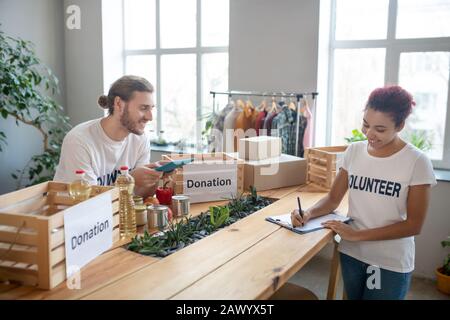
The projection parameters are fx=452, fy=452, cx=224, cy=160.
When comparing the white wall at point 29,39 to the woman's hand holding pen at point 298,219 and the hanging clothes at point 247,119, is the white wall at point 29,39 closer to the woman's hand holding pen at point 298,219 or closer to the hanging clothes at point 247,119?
the hanging clothes at point 247,119

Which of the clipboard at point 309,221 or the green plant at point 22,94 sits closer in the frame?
the clipboard at point 309,221

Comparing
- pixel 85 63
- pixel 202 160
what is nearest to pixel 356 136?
pixel 202 160

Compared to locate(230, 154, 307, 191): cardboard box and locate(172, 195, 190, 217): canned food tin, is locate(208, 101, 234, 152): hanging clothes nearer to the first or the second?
locate(230, 154, 307, 191): cardboard box

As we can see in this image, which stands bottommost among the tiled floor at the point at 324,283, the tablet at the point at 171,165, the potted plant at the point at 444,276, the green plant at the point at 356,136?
the tiled floor at the point at 324,283

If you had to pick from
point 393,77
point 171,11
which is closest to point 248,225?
point 393,77

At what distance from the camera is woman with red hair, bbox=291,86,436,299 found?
170 centimetres

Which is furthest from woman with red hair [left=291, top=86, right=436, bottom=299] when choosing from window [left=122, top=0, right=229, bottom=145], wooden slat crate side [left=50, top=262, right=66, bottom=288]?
window [left=122, top=0, right=229, bottom=145]

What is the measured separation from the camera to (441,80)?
133 inches

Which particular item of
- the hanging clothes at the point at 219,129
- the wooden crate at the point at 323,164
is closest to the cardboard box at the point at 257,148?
the wooden crate at the point at 323,164

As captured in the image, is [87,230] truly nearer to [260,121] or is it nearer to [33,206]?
[33,206]

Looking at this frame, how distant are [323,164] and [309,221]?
731 millimetres

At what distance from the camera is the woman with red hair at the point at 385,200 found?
5.57ft

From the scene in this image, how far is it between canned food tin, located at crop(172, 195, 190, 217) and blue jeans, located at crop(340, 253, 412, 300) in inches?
28.4

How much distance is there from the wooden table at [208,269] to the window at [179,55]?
8.40 ft
